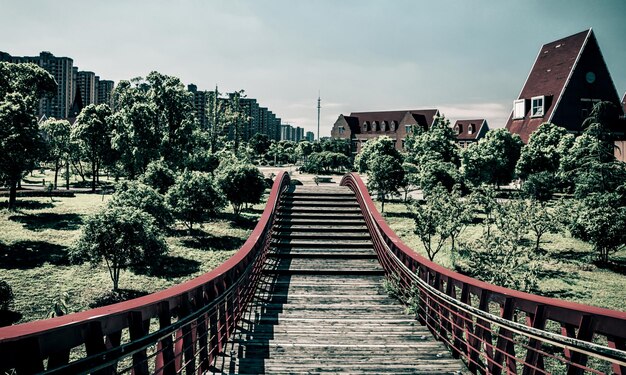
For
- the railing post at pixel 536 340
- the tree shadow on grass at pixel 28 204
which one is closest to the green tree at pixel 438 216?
the railing post at pixel 536 340

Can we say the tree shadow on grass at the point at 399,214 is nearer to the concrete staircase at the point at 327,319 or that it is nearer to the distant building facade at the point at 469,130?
the concrete staircase at the point at 327,319

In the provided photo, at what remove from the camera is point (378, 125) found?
233 feet

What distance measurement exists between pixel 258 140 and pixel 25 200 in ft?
174

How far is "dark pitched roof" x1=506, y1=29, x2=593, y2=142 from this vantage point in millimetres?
38031

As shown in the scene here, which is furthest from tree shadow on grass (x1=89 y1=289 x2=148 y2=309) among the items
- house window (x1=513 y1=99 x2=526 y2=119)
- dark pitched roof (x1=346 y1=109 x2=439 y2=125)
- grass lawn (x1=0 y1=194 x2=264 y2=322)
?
dark pitched roof (x1=346 y1=109 x2=439 y2=125)

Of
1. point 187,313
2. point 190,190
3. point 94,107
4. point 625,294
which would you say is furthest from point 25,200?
point 625,294

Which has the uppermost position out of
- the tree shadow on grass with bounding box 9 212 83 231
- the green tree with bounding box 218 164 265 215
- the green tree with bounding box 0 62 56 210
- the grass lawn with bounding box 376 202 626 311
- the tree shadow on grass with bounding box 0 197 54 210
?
the green tree with bounding box 0 62 56 210

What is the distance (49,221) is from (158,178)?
634 cm

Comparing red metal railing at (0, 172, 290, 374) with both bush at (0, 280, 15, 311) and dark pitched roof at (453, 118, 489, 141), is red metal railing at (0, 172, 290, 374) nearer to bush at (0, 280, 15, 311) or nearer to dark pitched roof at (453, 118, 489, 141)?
bush at (0, 280, 15, 311)

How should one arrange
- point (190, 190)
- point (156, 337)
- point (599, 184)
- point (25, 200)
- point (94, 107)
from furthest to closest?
point (94, 107) < point (25, 200) < point (190, 190) < point (599, 184) < point (156, 337)

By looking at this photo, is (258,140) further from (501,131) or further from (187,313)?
(187,313)

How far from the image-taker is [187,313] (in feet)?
13.5

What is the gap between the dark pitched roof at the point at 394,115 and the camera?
66.7 metres

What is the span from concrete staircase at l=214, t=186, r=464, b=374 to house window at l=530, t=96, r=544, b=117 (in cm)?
3484
